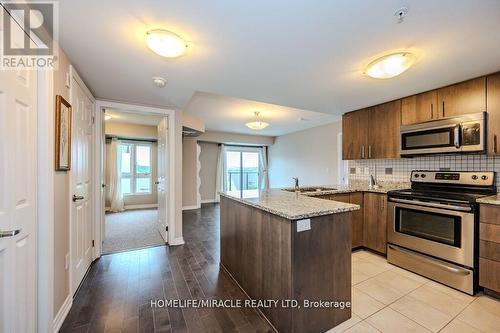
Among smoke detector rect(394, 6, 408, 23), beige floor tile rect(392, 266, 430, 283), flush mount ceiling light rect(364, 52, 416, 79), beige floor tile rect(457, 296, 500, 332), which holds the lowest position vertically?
beige floor tile rect(392, 266, 430, 283)

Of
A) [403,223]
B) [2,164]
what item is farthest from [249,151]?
[2,164]

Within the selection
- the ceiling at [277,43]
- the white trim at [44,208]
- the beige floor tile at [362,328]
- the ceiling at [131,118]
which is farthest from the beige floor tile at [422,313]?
the ceiling at [131,118]

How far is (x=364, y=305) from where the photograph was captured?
74.7 inches

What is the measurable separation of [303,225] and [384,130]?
2529 mm

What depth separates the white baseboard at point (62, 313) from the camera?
160 centimetres

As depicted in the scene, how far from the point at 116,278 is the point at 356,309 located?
2453 millimetres

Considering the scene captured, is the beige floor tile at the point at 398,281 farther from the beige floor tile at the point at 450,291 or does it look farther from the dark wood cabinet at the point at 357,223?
the dark wood cabinet at the point at 357,223

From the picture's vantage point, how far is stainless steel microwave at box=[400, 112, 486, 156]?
227 centimetres

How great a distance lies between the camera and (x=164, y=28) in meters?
1.50

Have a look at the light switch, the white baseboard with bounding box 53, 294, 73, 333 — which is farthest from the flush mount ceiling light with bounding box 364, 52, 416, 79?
the white baseboard with bounding box 53, 294, 73, 333

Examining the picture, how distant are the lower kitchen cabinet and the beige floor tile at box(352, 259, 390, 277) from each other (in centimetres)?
85

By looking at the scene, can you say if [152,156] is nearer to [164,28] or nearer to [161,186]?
[161,186]

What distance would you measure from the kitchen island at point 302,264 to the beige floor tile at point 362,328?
0.08 metres

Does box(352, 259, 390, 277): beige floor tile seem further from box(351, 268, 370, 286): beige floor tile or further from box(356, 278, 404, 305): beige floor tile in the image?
box(356, 278, 404, 305): beige floor tile
